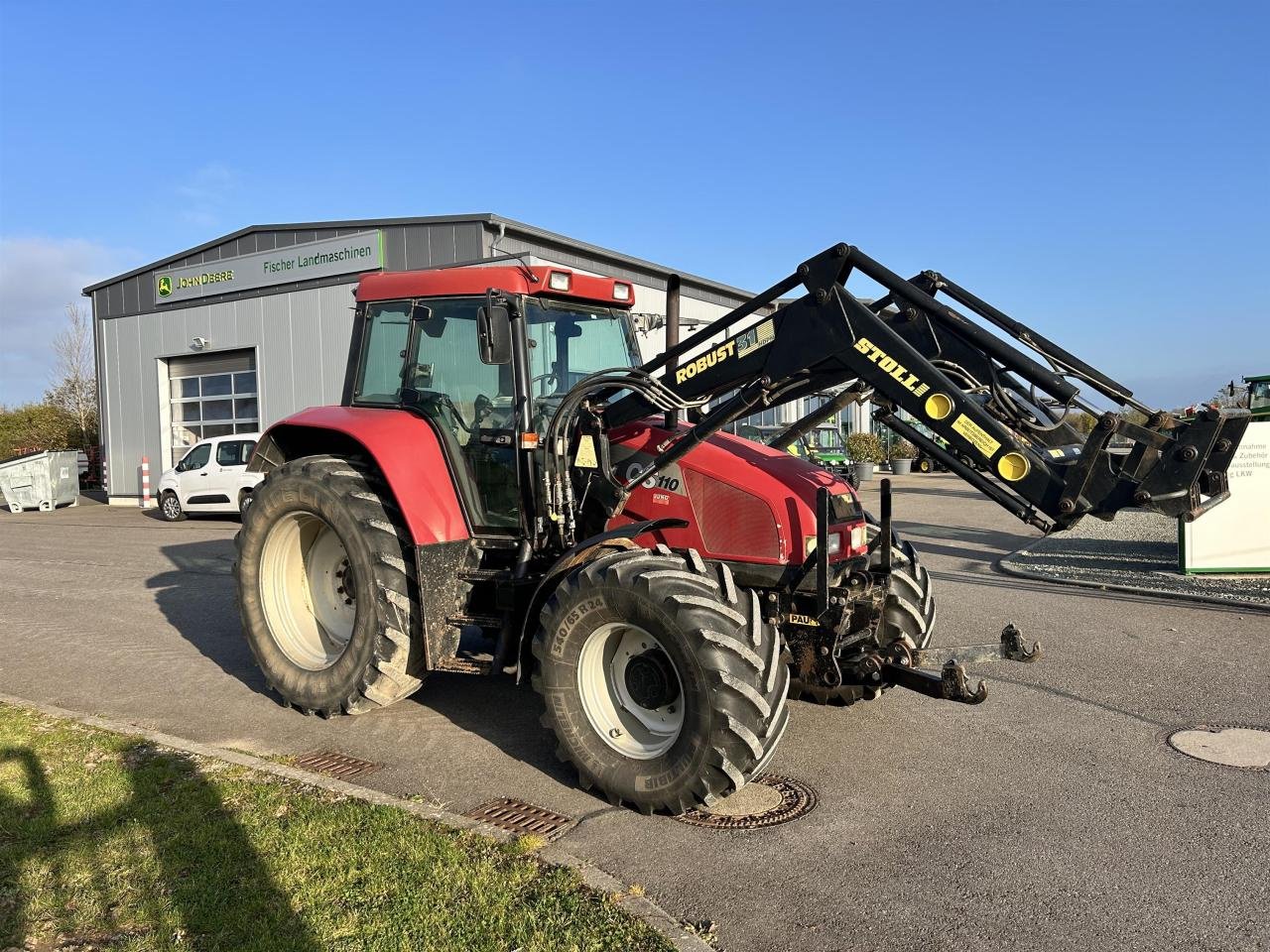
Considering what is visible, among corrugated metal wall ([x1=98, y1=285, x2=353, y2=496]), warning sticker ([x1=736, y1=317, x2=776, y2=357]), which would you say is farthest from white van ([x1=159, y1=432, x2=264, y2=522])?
warning sticker ([x1=736, y1=317, x2=776, y2=357])

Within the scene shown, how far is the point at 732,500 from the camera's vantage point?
473cm

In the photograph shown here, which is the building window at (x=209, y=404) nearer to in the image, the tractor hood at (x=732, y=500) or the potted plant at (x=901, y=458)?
the potted plant at (x=901, y=458)

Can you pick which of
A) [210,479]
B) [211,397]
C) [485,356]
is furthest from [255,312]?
[485,356]

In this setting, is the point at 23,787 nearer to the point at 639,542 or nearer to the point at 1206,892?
the point at 639,542

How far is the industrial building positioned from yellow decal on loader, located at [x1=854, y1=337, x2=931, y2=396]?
1435cm

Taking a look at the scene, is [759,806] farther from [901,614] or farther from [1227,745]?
[1227,745]

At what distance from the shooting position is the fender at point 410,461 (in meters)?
5.26

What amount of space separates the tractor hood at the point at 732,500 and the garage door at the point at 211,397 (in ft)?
64.8

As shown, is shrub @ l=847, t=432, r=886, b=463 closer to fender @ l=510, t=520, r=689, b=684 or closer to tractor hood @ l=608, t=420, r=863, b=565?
tractor hood @ l=608, t=420, r=863, b=565

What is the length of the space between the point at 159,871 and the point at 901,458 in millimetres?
29875

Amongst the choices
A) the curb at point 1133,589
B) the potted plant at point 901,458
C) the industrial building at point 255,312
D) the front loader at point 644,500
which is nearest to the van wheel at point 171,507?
the industrial building at point 255,312

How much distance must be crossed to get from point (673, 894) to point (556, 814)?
0.88 metres

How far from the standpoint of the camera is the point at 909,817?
4.20 meters

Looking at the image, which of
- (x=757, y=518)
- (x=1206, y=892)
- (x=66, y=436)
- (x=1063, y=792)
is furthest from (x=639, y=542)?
(x=66, y=436)
